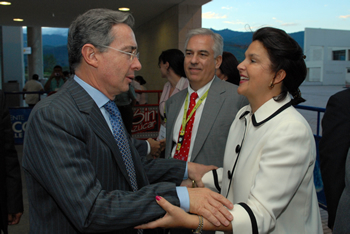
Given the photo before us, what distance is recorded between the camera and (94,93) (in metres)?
1.26

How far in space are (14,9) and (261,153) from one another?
966 cm

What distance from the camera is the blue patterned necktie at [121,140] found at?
51.1 inches

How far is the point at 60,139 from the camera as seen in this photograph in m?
1.03

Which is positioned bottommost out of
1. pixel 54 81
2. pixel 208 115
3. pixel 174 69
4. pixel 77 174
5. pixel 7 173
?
pixel 7 173

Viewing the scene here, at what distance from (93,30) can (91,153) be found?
0.52 metres

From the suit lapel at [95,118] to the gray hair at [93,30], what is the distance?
0.17 meters

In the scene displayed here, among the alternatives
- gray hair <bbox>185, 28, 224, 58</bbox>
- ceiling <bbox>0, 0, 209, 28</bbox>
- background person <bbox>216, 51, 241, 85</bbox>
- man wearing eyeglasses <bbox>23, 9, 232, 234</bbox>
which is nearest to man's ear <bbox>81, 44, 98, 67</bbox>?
man wearing eyeglasses <bbox>23, 9, 232, 234</bbox>

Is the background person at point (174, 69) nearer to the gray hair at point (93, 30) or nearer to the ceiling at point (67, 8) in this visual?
the gray hair at point (93, 30)

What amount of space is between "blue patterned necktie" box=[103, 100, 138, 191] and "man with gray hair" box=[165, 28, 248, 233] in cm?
77

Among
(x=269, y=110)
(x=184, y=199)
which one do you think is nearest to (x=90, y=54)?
(x=184, y=199)

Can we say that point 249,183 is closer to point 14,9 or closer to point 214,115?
point 214,115

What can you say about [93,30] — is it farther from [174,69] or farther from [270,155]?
[174,69]

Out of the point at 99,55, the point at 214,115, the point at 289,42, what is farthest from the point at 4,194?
the point at 289,42

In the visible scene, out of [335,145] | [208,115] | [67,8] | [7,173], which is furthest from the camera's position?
[67,8]
